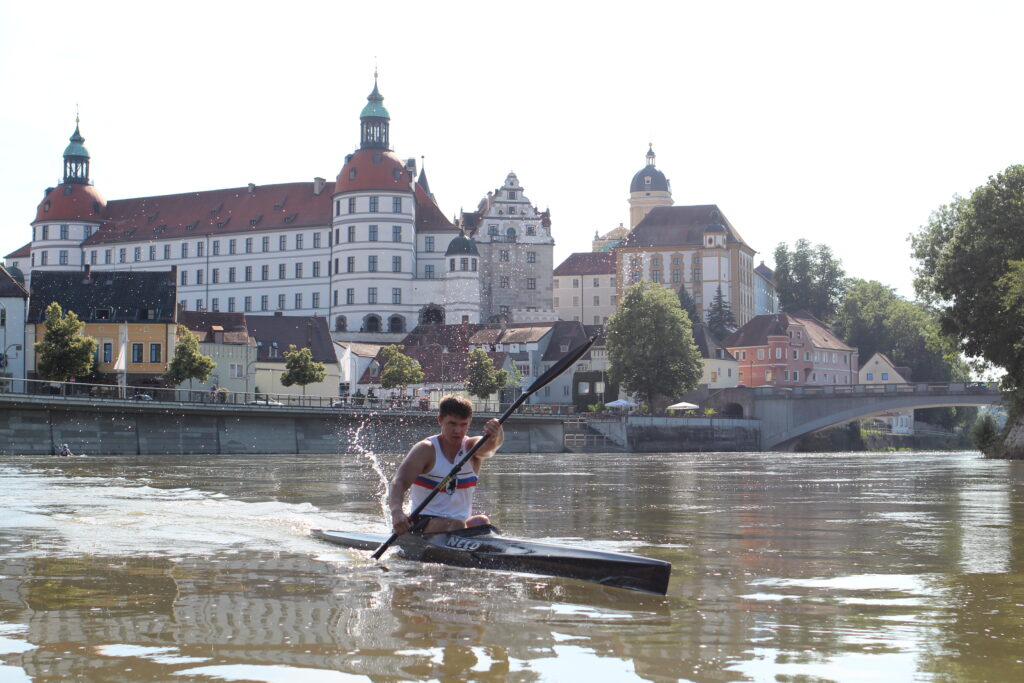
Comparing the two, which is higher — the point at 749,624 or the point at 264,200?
the point at 264,200

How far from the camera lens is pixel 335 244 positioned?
399 ft

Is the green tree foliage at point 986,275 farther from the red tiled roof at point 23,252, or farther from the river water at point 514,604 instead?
the red tiled roof at point 23,252

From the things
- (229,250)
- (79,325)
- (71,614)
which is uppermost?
(229,250)

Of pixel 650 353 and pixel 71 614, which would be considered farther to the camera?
pixel 650 353

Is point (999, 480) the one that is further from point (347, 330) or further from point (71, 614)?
point (347, 330)

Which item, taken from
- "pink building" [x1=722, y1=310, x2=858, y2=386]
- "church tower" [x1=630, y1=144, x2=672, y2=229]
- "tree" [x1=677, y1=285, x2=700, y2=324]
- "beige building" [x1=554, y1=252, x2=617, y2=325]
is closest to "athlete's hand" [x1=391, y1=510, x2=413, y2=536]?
"pink building" [x1=722, y1=310, x2=858, y2=386]

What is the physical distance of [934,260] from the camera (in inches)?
2111

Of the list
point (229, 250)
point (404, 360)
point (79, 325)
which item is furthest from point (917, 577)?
point (229, 250)

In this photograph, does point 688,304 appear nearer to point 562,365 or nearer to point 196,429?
point 196,429

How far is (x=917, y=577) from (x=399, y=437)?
5532cm

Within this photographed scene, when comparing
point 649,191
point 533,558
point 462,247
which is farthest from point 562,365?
point 649,191

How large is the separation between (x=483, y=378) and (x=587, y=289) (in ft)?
198

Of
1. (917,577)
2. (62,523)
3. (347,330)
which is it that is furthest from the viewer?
(347,330)

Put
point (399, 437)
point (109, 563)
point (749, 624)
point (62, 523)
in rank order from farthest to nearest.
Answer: point (399, 437) < point (62, 523) < point (109, 563) < point (749, 624)
